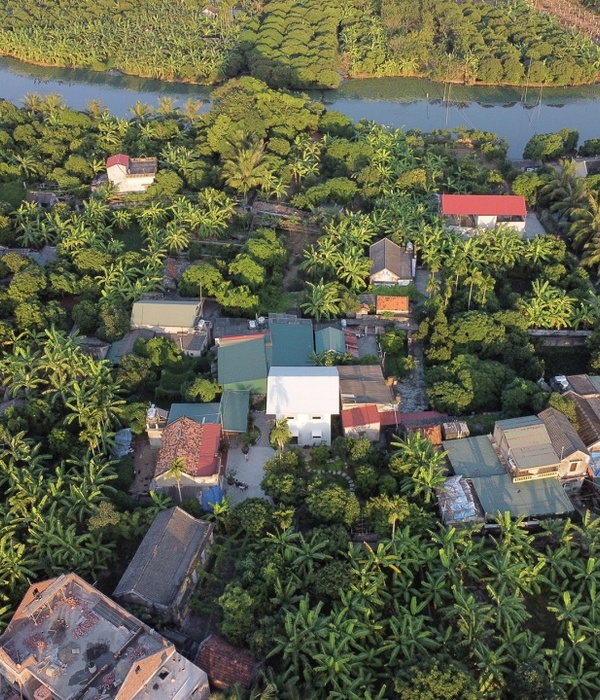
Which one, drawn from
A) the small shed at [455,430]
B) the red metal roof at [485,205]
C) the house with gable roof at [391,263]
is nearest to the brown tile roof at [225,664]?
the small shed at [455,430]

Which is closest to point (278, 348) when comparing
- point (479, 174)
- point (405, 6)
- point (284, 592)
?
point (284, 592)

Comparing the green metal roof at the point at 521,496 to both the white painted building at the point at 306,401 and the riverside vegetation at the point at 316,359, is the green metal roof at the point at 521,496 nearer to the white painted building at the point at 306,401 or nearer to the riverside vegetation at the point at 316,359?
the riverside vegetation at the point at 316,359

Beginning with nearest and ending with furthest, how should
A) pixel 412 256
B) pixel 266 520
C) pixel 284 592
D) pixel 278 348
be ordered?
1. pixel 284 592
2. pixel 266 520
3. pixel 278 348
4. pixel 412 256

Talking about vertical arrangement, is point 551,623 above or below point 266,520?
below

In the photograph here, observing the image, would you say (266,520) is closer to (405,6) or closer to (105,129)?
(105,129)

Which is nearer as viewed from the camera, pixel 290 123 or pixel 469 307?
pixel 469 307

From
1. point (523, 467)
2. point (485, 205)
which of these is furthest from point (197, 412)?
point (485, 205)

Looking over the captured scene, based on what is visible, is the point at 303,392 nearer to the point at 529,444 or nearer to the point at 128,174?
the point at 529,444
